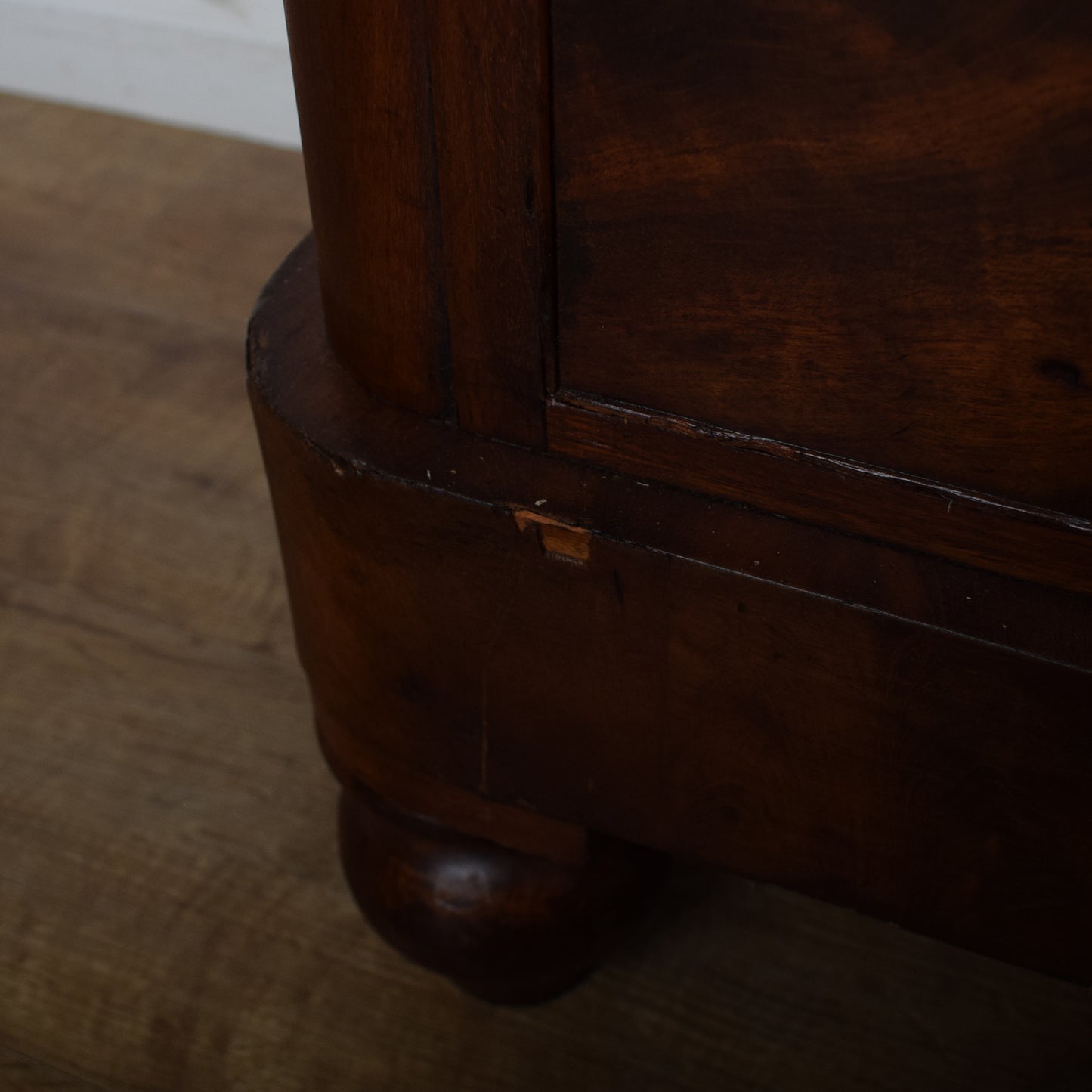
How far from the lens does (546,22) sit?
407 mm

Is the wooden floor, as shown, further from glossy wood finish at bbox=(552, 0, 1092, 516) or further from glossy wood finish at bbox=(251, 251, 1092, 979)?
glossy wood finish at bbox=(552, 0, 1092, 516)

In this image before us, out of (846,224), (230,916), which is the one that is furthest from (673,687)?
(230,916)

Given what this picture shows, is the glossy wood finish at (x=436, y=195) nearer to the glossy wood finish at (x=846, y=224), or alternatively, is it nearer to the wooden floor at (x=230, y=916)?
the glossy wood finish at (x=846, y=224)

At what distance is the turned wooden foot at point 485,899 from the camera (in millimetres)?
657

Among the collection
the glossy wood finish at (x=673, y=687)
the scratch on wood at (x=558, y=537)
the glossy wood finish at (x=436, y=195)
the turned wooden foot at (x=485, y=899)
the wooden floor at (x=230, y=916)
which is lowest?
the wooden floor at (x=230, y=916)

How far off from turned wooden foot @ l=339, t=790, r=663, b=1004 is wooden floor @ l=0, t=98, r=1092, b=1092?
0.05 meters

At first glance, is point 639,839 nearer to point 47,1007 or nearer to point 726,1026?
point 726,1026

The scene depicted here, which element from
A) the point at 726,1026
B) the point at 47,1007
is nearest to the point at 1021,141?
the point at 726,1026

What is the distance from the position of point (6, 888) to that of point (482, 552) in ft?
1.37

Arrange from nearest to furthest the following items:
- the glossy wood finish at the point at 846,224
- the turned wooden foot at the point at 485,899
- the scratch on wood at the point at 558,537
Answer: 1. the glossy wood finish at the point at 846,224
2. the scratch on wood at the point at 558,537
3. the turned wooden foot at the point at 485,899

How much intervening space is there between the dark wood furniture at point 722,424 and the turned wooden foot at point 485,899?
0.08m

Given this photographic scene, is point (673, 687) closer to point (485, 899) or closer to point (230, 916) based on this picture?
point (485, 899)

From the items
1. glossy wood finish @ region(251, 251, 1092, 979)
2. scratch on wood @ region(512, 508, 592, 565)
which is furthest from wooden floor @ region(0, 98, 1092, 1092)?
scratch on wood @ region(512, 508, 592, 565)

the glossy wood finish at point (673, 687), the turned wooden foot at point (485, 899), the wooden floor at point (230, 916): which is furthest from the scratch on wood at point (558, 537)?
the wooden floor at point (230, 916)
